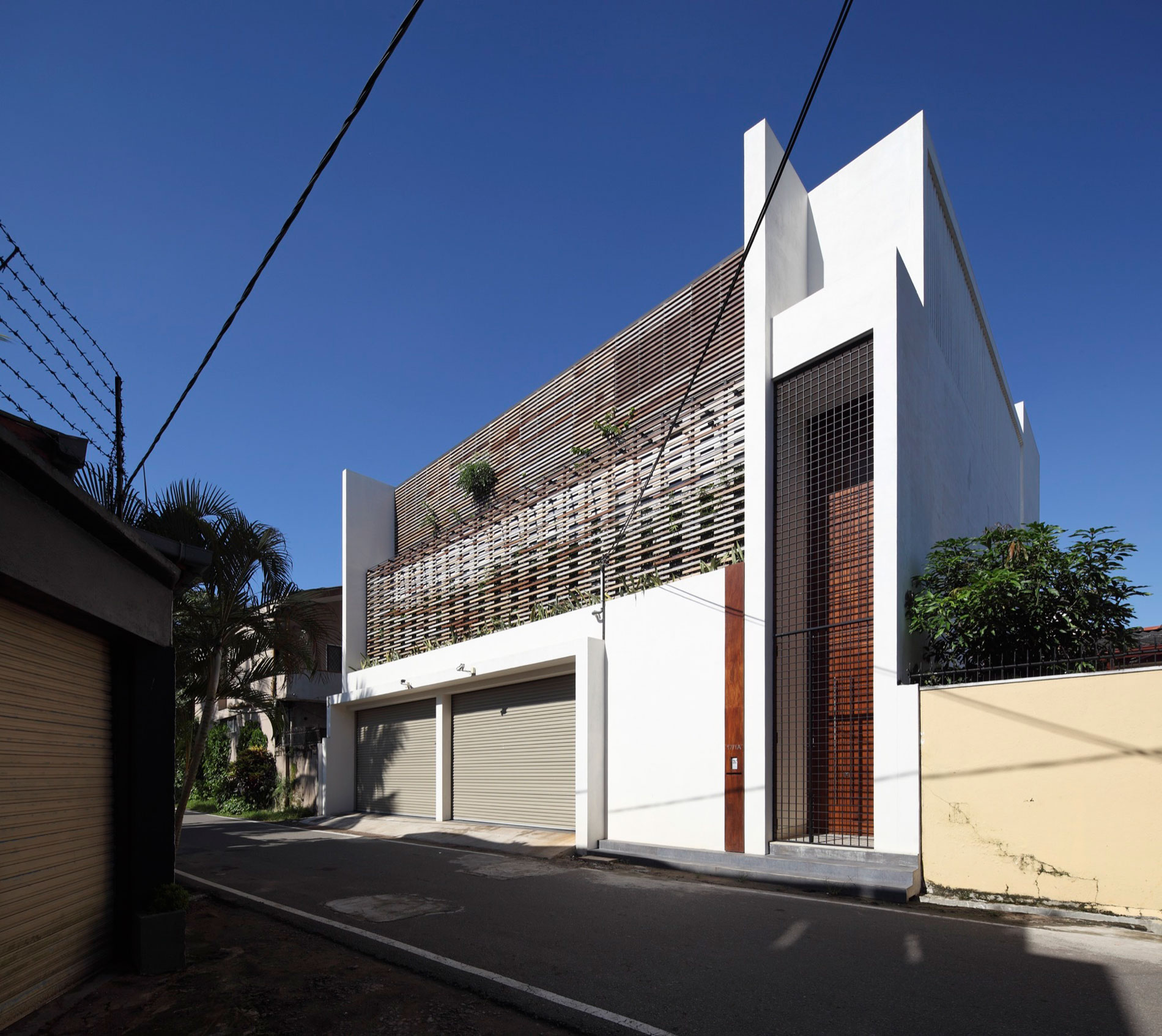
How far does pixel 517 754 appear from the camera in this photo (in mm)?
16594

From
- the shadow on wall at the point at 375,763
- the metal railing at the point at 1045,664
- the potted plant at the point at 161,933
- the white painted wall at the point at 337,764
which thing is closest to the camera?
the potted plant at the point at 161,933

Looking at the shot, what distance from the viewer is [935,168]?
13906mm

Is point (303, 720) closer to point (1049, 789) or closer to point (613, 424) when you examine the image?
point (613, 424)

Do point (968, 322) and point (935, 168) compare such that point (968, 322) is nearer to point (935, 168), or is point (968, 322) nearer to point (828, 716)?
point (935, 168)

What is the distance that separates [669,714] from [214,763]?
64.8ft

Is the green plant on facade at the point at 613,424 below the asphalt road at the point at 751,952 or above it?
above

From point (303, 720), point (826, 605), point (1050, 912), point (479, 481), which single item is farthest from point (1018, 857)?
point (303, 720)

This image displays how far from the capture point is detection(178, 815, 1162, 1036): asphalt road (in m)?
5.30

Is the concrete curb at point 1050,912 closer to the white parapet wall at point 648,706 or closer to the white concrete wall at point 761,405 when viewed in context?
the white concrete wall at point 761,405

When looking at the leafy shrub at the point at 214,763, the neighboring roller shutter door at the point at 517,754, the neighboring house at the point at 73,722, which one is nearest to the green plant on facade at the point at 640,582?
the neighboring roller shutter door at the point at 517,754

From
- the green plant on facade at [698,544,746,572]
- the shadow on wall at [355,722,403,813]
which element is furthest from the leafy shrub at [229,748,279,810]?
the green plant on facade at [698,544,746,572]

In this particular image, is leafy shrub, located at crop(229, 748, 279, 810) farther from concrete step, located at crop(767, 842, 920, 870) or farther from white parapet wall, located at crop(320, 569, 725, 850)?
concrete step, located at crop(767, 842, 920, 870)

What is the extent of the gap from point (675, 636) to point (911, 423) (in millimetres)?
4573

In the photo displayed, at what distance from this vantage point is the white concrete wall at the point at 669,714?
12.0 meters
